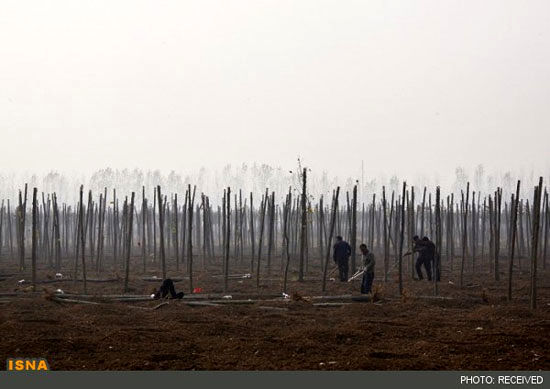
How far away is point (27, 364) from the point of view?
688 centimetres

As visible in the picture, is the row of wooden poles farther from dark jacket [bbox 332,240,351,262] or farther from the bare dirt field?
the bare dirt field

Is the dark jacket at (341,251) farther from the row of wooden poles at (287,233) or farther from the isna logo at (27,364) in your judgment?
the isna logo at (27,364)

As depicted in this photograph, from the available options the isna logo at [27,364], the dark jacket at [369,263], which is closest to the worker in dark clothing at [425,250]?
the dark jacket at [369,263]

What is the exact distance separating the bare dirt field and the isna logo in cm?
15

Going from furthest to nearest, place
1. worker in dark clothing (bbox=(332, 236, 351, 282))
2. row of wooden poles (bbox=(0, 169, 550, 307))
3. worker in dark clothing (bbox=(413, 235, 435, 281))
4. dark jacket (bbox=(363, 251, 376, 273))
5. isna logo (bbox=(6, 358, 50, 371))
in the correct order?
worker in dark clothing (bbox=(332, 236, 351, 282)), worker in dark clothing (bbox=(413, 235, 435, 281)), row of wooden poles (bbox=(0, 169, 550, 307)), dark jacket (bbox=(363, 251, 376, 273)), isna logo (bbox=(6, 358, 50, 371))

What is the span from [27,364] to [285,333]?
3570 millimetres

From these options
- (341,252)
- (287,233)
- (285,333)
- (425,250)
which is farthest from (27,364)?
(287,233)

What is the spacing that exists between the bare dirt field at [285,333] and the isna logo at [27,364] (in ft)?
0.49

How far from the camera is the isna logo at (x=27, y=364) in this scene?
673 cm

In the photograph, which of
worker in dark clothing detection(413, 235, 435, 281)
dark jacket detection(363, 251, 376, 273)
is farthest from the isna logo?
worker in dark clothing detection(413, 235, 435, 281)

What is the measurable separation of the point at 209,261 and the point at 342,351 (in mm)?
15766

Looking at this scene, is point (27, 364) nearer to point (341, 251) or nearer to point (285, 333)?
point (285, 333)

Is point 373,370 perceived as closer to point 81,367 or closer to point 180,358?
point 180,358

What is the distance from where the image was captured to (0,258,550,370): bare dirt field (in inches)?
273
